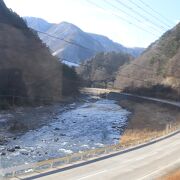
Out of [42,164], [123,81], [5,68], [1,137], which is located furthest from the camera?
[123,81]

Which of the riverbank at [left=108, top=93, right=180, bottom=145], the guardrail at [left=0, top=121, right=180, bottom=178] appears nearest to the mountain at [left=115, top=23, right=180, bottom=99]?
the riverbank at [left=108, top=93, right=180, bottom=145]

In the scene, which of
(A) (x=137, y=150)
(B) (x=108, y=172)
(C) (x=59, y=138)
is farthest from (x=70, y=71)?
(B) (x=108, y=172)

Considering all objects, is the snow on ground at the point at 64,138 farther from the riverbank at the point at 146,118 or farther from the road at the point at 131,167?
the road at the point at 131,167

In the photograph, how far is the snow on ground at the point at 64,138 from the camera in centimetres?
4216

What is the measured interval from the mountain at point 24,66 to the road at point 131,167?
55.3 meters

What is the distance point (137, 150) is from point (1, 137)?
20510 mm

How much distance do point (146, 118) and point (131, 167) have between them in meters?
49.9

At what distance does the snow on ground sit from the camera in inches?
1660

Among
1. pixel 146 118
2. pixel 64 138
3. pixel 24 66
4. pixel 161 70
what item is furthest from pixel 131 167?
pixel 161 70

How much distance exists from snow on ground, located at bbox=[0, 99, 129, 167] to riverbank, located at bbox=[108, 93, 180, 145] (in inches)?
70.8

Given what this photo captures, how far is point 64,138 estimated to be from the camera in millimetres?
54562

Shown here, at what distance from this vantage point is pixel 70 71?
425 ft

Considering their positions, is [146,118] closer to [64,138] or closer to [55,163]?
[64,138]

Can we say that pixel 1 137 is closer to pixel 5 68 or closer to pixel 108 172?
pixel 108 172
